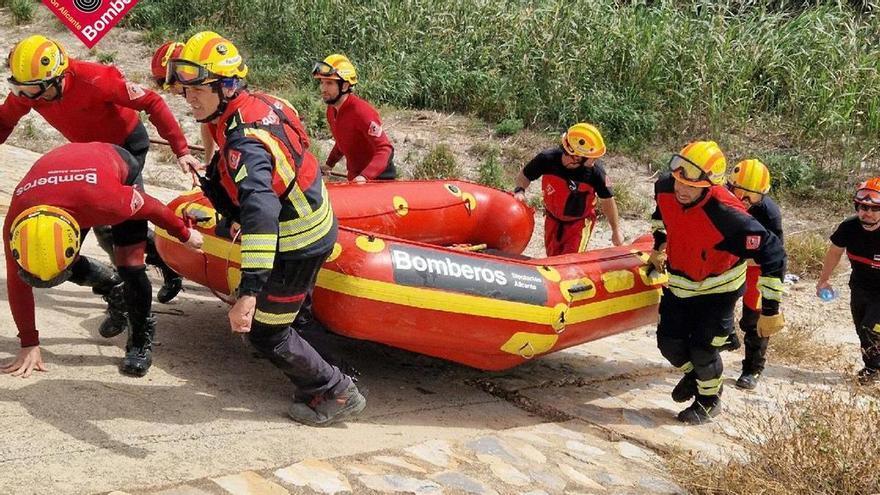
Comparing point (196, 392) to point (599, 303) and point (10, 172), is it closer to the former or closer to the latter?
point (599, 303)

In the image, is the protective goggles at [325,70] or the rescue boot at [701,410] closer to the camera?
the rescue boot at [701,410]

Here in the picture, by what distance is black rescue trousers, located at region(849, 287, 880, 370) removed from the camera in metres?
6.66

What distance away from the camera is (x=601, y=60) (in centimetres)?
1191

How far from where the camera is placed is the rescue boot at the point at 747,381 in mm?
6461

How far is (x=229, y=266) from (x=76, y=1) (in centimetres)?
499

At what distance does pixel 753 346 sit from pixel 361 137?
291 centimetres

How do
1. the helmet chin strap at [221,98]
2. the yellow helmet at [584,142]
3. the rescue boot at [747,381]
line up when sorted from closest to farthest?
1. the helmet chin strap at [221,98]
2. the rescue boot at [747,381]
3. the yellow helmet at [584,142]

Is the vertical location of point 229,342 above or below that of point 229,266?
below

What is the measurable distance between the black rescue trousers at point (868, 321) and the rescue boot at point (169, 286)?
4329mm

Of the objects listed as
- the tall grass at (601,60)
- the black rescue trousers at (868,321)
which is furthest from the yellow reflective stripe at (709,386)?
the tall grass at (601,60)

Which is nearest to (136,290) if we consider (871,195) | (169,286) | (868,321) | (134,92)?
(134,92)

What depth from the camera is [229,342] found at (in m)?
5.85

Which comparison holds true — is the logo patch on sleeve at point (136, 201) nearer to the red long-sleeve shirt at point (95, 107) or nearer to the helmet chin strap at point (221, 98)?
the helmet chin strap at point (221, 98)

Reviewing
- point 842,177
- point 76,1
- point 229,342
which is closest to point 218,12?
point 76,1
